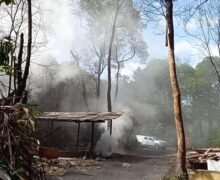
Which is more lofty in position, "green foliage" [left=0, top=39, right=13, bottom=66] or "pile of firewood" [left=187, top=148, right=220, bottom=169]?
"green foliage" [left=0, top=39, right=13, bottom=66]

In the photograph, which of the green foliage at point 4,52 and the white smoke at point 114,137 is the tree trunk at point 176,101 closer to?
the green foliage at point 4,52

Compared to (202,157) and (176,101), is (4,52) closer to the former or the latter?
(176,101)

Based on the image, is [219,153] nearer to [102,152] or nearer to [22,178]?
[22,178]

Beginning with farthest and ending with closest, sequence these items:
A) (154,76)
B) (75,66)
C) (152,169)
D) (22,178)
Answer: (154,76) → (75,66) → (152,169) → (22,178)

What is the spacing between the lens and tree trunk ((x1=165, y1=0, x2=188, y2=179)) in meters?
13.1

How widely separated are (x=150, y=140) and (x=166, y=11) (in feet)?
84.6

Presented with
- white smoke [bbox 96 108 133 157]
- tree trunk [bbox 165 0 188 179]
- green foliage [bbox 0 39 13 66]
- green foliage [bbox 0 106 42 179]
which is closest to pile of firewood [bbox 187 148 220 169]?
tree trunk [bbox 165 0 188 179]

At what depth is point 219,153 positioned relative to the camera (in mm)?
13078

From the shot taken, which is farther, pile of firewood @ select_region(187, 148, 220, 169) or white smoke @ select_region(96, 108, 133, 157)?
white smoke @ select_region(96, 108, 133, 157)

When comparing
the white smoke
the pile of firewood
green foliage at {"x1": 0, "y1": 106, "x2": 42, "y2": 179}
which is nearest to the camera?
green foliage at {"x1": 0, "y1": 106, "x2": 42, "y2": 179}

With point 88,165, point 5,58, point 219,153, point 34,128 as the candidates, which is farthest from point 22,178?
point 88,165

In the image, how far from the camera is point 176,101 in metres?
13.8

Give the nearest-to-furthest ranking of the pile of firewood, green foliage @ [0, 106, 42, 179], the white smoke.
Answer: green foliage @ [0, 106, 42, 179] → the pile of firewood → the white smoke

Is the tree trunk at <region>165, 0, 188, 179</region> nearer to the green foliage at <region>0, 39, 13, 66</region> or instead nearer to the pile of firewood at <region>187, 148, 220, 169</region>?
the pile of firewood at <region>187, 148, 220, 169</region>
